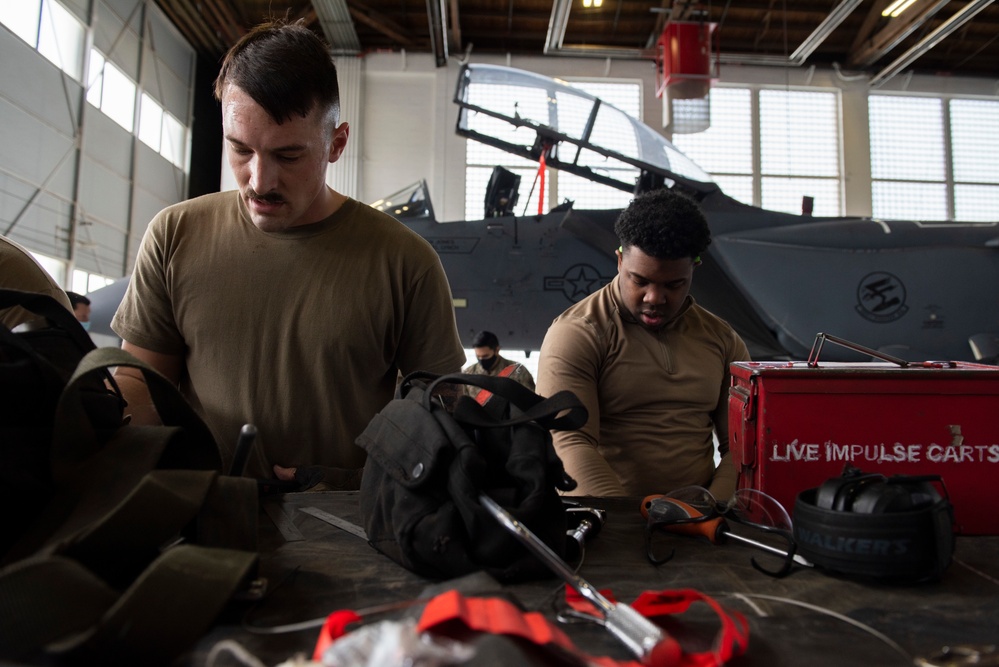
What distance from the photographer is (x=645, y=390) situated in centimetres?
155

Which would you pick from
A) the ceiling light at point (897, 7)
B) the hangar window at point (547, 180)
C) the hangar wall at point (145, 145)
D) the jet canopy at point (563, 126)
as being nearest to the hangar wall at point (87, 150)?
the hangar wall at point (145, 145)

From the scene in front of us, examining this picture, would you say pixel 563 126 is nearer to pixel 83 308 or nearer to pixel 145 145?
pixel 83 308

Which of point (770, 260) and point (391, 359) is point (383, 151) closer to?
point (770, 260)

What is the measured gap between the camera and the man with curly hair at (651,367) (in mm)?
1526

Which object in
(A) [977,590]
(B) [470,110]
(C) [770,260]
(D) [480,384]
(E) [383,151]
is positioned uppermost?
(E) [383,151]

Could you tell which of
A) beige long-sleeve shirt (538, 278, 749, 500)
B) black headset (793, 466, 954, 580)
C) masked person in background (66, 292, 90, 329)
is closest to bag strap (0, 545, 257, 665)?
black headset (793, 466, 954, 580)

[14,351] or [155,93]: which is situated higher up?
[155,93]

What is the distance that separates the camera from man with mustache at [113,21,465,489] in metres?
1.28

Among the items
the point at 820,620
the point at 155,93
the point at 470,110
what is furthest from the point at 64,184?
the point at 820,620

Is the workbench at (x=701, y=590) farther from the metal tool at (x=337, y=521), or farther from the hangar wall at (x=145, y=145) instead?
the hangar wall at (x=145, y=145)

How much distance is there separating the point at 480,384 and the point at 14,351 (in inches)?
21.1

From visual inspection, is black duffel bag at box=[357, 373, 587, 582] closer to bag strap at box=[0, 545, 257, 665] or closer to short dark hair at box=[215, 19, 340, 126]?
bag strap at box=[0, 545, 257, 665]

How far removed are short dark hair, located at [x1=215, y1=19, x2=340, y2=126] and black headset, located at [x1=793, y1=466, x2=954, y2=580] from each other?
41.4 inches

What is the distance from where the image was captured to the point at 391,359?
1.39 metres
